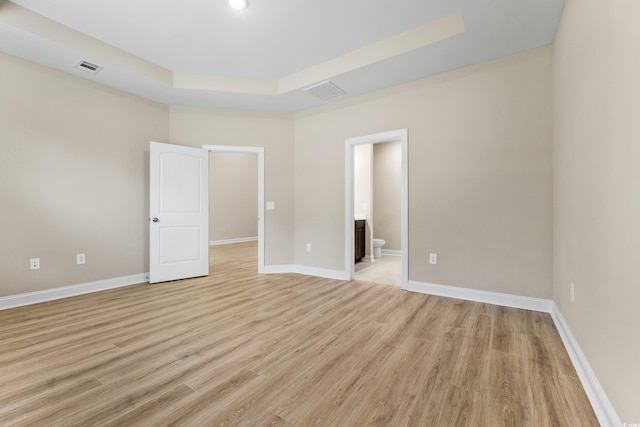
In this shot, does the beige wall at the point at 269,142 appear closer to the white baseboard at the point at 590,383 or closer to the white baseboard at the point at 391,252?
the white baseboard at the point at 391,252

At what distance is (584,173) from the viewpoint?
1.80 m

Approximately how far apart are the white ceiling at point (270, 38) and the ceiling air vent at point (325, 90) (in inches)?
3.6

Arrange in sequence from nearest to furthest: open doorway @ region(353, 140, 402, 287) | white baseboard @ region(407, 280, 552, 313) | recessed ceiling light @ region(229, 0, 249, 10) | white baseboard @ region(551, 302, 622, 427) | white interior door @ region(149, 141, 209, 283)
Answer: white baseboard @ region(551, 302, 622, 427), recessed ceiling light @ region(229, 0, 249, 10), white baseboard @ region(407, 280, 552, 313), white interior door @ region(149, 141, 209, 283), open doorway @ region(353, 140, 402, 287)

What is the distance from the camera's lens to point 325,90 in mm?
3885

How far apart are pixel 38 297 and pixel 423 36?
16.3ft

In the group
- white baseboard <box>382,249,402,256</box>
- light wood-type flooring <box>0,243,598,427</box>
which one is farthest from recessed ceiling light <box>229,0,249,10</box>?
white baseboard <box>382,249,402,256</box>

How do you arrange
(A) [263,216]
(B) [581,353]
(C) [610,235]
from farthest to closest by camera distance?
(A) [263,216], (B) [581,353], (C) [610,235]

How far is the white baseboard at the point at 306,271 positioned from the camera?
4.28 m

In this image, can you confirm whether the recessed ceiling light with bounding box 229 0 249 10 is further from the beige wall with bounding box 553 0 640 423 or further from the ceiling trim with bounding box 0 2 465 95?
the beige wall with bounding box 553 0 640 423

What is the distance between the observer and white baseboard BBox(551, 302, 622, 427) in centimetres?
129

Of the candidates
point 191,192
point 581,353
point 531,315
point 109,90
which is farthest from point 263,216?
point 581,353

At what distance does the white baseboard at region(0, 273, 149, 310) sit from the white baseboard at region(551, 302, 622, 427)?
4731 millimetres

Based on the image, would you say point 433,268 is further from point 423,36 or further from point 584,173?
point 423,36

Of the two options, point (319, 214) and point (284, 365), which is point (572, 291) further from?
point (319, 214)
